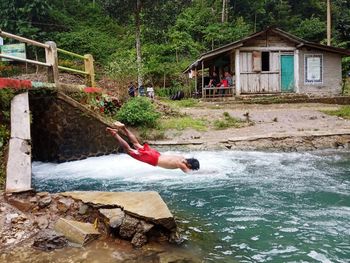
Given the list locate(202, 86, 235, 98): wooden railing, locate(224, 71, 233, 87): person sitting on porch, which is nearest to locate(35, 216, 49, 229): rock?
locate(202, 86, 235, 98): wooden railing

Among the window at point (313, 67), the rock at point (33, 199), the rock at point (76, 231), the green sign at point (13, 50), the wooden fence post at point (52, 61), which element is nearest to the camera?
the rock at point (76, 231)

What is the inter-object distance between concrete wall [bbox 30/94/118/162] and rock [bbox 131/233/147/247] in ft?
22.3

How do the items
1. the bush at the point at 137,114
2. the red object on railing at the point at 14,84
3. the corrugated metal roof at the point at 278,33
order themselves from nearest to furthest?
the red object on railing at the point at 14,84 → the bush at the point at 137,114 → the corrugated metal roof at the point at 278,33

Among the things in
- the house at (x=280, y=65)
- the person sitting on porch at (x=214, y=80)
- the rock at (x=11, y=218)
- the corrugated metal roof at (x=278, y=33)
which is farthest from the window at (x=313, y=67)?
the rock at (x=11, y=218)

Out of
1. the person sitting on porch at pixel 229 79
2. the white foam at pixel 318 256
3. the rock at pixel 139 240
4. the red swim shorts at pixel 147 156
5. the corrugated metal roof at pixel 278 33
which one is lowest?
the white foam at pixel 318 256

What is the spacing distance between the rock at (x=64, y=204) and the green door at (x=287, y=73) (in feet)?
64.4

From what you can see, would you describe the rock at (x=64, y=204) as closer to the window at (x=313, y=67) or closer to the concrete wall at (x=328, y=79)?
the concrete wall at (x=328, y=79)

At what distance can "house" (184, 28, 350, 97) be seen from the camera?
22844 mm

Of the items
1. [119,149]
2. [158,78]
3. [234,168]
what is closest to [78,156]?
[119,149]

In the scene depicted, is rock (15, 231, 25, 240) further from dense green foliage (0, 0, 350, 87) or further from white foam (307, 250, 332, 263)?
dense green foliage (0, 0, 350, 87)

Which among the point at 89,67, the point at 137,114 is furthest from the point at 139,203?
the point at 137,114

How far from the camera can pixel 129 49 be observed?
3891 centimetres

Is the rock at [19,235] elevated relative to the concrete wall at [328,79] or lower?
lower

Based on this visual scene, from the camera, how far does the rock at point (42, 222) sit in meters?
5.36
